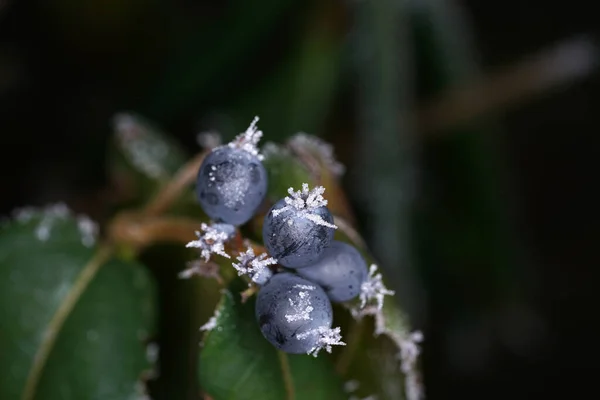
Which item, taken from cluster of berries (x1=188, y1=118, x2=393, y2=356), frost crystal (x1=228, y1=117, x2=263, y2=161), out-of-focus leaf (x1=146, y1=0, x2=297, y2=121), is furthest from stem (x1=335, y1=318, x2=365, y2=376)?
out-of-focus leaf (x1=146, y1=0, x2=297, y2=121)

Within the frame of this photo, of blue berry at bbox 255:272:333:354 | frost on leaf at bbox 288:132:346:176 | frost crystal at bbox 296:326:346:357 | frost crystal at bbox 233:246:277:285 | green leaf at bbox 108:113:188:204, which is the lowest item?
frost crystal at bbox 296:326:346:357

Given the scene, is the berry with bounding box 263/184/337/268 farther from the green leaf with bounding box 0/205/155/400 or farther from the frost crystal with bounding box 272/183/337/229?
the green leaf with bounding box 0/205/155/400

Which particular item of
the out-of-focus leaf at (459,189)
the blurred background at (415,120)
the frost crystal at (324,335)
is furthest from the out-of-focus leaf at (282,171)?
the out-of-focus leaf at (459,189)

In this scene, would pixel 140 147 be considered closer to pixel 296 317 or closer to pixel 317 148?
pixel 317 148

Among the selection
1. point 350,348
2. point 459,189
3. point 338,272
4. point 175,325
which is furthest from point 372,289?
point 459,189

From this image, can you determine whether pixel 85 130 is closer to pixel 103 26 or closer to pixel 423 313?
pixel 103 26

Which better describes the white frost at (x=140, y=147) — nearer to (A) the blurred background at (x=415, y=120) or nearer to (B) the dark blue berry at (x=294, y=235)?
(A) the blurred background at (x=415, y=120)
